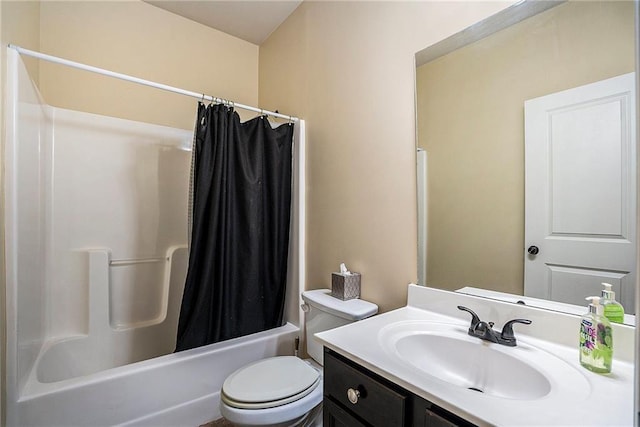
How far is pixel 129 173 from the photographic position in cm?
198

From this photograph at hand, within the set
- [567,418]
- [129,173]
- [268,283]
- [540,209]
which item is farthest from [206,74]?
[567,418]

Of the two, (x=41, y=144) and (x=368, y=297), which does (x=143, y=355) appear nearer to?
(x=41, y=144)

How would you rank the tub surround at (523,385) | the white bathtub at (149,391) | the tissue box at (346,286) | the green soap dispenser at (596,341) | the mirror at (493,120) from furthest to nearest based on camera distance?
1. the tissue box at (346,286)
2. the white bathtub at (149,391)
3. the mirror at (493,120)
4. the green soap dispenser at (596,341)
5. the tub surround at (523,385)

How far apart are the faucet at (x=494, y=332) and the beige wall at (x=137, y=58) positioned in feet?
7.24

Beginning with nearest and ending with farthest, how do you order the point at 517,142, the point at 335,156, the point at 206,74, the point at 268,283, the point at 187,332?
the point at 517,142, the point at 187,332, the point at 335,156, the point at 268,283, the point at 206,74

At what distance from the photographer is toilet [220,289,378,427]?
3.60ft

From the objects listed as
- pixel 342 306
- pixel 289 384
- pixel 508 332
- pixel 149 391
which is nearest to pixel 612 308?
pixel 508 332

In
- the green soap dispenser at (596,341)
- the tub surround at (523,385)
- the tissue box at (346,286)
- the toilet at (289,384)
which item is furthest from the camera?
the tissue box at (346,286)

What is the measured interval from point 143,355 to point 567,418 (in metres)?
2.22

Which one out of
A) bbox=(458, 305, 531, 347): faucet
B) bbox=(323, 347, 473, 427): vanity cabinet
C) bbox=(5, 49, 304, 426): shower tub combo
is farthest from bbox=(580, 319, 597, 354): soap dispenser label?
bbox=(5, 49, 304, 426): shower tub combo

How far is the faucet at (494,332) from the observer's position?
2.86ft

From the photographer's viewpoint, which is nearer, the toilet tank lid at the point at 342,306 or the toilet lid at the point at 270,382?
the toilet lid at the point at 270,382

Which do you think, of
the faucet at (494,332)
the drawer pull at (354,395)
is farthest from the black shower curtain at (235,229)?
the faucet at (494,332)

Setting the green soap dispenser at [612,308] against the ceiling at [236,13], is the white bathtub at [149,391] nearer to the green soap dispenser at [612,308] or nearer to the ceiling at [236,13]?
the green soap dispenser at [612,308]
